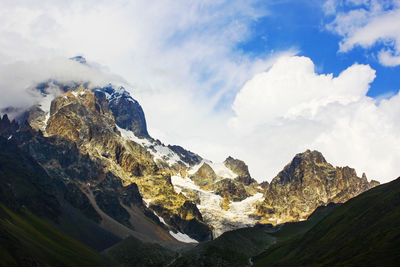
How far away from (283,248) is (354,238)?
61574 millimetres

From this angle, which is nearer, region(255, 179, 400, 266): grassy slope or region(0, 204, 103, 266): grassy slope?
region(255, 179, 400, 266): grassy slope

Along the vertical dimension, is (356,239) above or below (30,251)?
below

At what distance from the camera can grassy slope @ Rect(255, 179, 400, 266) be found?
10232 centimetres

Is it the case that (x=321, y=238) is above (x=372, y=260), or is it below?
above

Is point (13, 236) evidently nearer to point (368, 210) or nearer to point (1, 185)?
point (1, 185)

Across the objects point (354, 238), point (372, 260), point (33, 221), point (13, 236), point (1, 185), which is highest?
point (1, 185)

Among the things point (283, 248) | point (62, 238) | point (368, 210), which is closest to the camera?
point (368, 210)

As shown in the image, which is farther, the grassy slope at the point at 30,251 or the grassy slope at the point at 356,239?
the grassy slope at the point at 30,251

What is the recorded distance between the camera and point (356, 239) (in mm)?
123312

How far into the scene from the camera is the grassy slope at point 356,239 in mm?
102319

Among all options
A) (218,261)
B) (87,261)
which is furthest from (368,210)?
(87,261)

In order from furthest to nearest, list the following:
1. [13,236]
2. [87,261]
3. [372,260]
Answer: [87,261]
[13,236]
[372,260]

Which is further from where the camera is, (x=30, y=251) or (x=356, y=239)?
(x=356, y=239)

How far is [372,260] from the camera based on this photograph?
317ft
